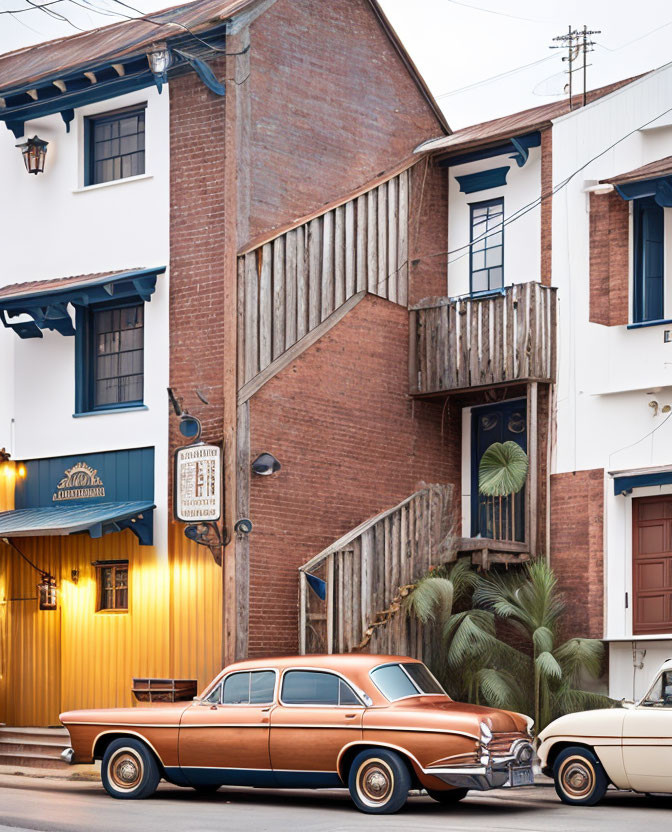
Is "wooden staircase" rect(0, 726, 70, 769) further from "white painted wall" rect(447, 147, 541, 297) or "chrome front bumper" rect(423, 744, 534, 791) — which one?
"white painted wall" rect(447, 147, 541, 297)

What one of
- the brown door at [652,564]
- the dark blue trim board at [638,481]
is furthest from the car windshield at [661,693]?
the dark blue trim board at [638,481]

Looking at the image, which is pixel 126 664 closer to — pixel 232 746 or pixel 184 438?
pixel 184 438

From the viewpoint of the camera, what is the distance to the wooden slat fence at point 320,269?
1850cm

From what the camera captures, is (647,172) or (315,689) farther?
(647,172)

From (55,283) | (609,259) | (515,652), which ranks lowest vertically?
(515,652)

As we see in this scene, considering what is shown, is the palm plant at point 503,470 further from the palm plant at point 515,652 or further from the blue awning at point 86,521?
the blue awning at point 86,521

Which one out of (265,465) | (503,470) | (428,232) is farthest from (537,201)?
(265,465)

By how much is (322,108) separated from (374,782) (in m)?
10.9

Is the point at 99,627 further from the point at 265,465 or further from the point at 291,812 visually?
the point at 291,812

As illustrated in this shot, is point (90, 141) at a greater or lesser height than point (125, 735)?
greater

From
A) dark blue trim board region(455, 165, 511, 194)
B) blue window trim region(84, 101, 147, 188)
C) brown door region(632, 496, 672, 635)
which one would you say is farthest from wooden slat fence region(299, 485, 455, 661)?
blue window trim region(84, 101, 147, 188)

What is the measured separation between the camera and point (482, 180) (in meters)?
21.5

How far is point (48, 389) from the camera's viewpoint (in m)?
20.3

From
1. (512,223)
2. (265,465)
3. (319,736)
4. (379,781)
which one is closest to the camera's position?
(379,781)
